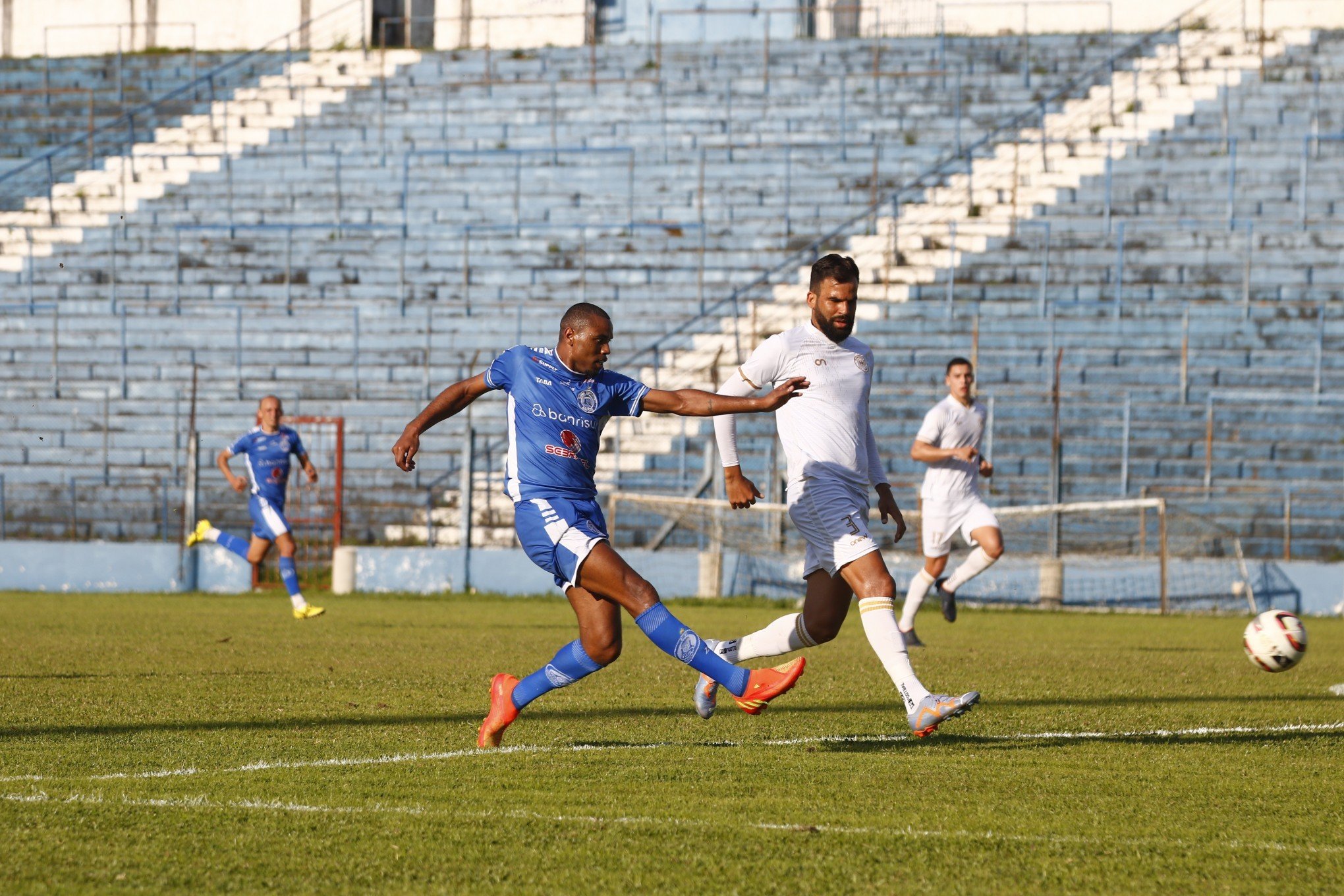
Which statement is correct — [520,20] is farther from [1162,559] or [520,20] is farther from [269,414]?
[1162,559]

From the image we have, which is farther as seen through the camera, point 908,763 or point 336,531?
point 336,531

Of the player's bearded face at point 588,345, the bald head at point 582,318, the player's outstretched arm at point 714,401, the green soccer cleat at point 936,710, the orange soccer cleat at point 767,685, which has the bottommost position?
the green soccer cleat at point 936,710

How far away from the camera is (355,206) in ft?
90.1

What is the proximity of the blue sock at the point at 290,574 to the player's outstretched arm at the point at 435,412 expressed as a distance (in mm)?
8954

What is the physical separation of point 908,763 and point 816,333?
7.50 feet

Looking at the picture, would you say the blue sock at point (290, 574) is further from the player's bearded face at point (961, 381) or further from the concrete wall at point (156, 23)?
the concrete wall at point (156, 23)

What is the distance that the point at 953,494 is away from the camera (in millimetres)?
12398

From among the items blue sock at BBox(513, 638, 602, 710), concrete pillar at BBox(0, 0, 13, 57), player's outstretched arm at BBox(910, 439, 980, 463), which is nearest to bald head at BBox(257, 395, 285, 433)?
player's outstretched arm at BBox(910, 439, 980, 463)

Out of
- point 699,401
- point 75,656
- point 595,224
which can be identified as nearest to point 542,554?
point 699,401

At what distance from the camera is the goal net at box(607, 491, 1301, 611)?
18609 millimetres

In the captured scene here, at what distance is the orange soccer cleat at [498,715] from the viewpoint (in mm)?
6297

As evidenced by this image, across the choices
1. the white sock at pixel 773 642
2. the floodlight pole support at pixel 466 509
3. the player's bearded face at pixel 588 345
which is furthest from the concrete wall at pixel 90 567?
the player's bearded face at pixel 588 345

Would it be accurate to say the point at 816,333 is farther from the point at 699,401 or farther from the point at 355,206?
the point at 355,206

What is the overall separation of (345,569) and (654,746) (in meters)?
14.3
